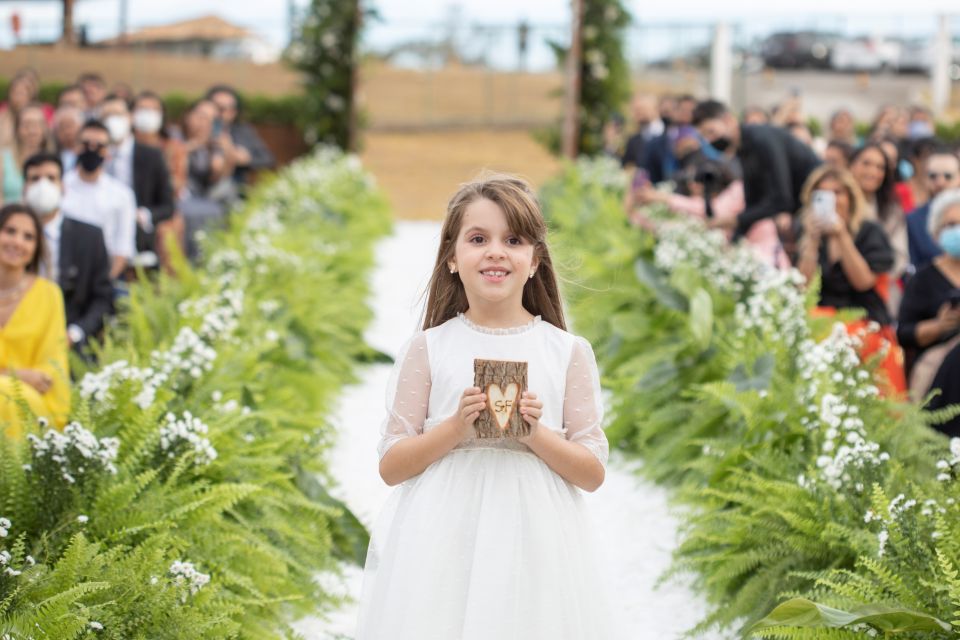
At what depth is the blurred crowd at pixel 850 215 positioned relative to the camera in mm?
7281

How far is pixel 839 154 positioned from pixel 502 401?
726 centimetres

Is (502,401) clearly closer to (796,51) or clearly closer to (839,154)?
(839,154)

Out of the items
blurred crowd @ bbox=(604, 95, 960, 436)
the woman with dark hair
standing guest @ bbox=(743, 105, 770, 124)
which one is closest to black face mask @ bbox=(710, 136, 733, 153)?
blurred crowd @ bbox=(604, 95, 960, 436)

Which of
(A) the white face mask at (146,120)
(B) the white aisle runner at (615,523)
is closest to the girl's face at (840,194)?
(B) the white aisle runner at (615,523)

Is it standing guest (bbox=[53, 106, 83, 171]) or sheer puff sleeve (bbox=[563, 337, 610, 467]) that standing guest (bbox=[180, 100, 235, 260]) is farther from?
sheer puff sleeve (bbox=[563, 337, 610, 467])

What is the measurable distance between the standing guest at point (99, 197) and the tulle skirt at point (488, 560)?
21.0 ft

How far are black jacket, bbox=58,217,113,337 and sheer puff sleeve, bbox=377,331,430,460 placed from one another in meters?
4.65

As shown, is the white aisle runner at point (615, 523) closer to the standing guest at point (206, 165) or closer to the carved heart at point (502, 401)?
the carved heart at point (502, 401)

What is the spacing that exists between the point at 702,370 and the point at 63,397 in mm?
3522

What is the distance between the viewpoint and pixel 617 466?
7.96 metres

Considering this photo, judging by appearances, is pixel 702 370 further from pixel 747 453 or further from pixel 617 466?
pixel 747 453

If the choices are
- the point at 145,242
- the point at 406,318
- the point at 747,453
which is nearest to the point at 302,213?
the point at 406,318

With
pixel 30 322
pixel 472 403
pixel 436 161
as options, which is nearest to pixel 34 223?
pixel 30 322

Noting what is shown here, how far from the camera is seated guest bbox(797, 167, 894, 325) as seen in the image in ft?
26.4
